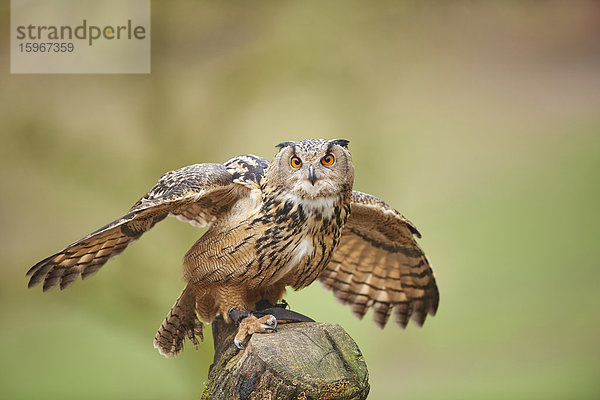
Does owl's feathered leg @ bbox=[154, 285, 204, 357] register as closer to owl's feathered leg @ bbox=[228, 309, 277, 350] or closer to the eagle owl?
the eagle owl

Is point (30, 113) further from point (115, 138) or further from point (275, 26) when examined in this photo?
point (275, 26)

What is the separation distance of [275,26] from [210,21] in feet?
1.15

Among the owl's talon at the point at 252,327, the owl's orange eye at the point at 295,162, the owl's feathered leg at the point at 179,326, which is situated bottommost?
the owl's feathered leg at the point at 179,326

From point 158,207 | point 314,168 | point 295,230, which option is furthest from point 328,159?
point 158,207

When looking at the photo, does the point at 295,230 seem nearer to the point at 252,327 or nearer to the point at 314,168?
the point at 314,168

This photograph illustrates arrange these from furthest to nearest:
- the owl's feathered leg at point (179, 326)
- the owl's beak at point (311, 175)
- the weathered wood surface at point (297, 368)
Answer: the owl's feathered leg at point (179, 326) < the owl's beak at point (311, 175) < the weathered wood surface at point (297, 368)

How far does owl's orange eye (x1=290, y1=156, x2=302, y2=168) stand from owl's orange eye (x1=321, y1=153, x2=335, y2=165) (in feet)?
0.21

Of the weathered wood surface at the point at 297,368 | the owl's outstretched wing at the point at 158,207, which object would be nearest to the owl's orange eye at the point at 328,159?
the owl's outstretched wing at the point at 158,207

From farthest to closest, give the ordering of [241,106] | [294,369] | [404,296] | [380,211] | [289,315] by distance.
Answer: [241,106] < [404,296] < [380,211] < [289,315] < [294,369]

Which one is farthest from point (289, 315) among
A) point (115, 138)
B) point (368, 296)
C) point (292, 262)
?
point (115, 138)

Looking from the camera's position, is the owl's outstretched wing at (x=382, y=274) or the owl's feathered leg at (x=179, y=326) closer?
the owl's feathered leg at (x=179, y=326)

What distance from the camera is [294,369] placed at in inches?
60.1

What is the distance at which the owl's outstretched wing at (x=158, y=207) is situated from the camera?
5.78 feet

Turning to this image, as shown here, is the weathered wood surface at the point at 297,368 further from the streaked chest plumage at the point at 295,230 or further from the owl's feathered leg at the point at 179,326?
the owl's feathered leg at the point at 179,326
